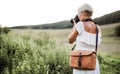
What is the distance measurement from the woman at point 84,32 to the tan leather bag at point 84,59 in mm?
74

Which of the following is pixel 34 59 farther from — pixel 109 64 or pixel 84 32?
pixel 84 32

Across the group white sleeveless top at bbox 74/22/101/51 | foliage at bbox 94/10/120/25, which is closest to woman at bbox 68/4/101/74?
white sleeveless top at bbox 74/22/101/51

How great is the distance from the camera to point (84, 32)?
223 inches

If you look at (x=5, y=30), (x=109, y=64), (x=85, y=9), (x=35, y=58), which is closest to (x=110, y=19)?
(x=109, y=64)

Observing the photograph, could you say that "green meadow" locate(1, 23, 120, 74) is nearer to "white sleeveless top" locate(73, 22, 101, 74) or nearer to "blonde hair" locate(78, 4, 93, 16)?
"white sleeveless top" locate(73, 22, 101, 74)

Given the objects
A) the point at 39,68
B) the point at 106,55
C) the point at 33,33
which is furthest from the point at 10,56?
the point at 106,55

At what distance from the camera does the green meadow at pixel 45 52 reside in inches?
366

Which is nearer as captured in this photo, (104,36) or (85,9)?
(85,9)

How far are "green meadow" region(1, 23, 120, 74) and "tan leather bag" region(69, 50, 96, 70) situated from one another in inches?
99.0

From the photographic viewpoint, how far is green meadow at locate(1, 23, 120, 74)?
30.5 ft

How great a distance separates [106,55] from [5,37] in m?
3.41

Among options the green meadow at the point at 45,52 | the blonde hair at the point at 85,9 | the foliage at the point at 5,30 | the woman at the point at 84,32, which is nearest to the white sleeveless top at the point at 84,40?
the woman at the point at 84,32

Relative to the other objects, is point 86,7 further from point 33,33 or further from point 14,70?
point 33,33

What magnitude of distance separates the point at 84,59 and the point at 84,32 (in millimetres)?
416
